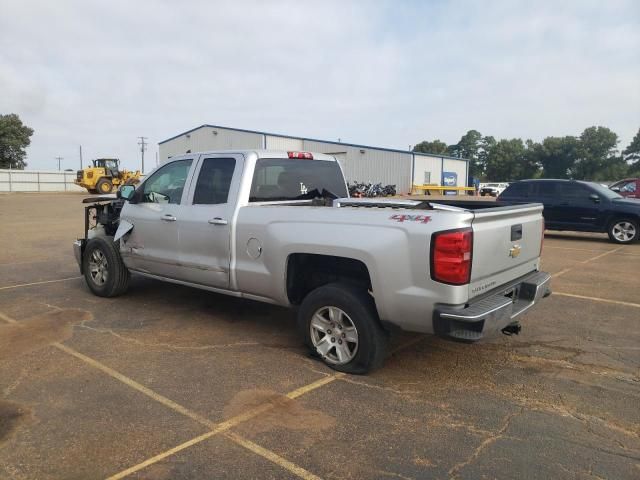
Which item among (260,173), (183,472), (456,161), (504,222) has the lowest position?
(183,472)

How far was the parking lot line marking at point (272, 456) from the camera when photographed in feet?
9.07

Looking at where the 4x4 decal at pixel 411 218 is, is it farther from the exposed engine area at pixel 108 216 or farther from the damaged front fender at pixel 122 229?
the exposed engine area at pixel 108 216

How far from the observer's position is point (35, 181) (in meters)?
55.1

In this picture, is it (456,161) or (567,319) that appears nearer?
(567,319)

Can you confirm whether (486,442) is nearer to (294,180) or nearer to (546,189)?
(294,180)

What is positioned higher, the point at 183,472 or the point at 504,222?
the point at 504,222

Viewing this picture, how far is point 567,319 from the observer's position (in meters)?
5.75

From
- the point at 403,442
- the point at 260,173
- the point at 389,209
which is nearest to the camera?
the point at 403,442

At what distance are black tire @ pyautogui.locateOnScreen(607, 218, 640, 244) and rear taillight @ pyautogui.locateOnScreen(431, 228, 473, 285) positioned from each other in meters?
11.0

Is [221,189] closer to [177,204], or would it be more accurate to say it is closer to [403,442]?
[177,204]

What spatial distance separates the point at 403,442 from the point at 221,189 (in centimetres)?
306

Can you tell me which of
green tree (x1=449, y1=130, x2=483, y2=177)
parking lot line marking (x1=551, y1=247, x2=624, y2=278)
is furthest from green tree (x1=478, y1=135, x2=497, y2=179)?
parking lot line marking (x1=551, y1=247, x2=624, y2=278)

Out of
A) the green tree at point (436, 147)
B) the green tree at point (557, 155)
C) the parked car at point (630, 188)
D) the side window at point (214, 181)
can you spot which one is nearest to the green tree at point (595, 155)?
the green tree at point (557, 155)

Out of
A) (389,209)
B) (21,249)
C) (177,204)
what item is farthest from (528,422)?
(21,249)
